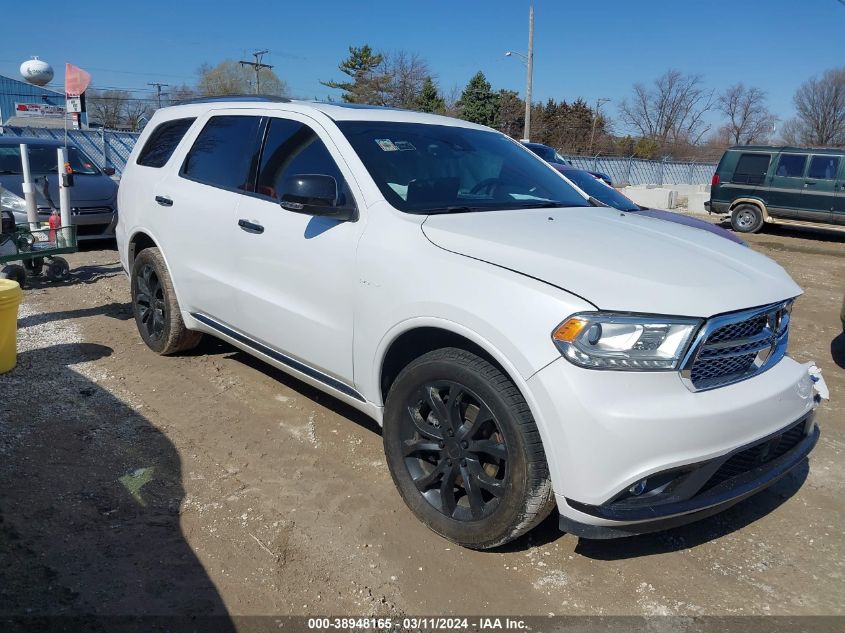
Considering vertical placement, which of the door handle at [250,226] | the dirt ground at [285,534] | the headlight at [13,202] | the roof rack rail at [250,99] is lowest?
the dirt ground at [285,534]

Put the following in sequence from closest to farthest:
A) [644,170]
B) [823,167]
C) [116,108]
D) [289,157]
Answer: [289,157] → [823,167] → [644,170] → [116,108]

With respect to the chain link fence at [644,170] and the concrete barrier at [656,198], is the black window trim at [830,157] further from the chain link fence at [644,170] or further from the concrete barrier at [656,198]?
the chain link fence at [644,170]

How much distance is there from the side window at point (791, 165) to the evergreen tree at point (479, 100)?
34602 millimetres

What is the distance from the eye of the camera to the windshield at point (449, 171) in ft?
11.1

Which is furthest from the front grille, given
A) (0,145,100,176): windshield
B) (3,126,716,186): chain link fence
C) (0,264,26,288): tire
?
(3,126,716,186): chain link fence

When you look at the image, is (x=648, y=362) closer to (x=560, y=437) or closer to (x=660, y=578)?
(x=560, y=437)

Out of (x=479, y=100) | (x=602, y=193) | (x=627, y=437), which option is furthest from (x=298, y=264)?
(x=479, y=100)

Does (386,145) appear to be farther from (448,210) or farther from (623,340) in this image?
(623,340)

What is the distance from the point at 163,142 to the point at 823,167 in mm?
14918

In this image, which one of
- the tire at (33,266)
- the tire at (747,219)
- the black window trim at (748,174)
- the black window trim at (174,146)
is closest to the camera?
the black window trim at (174,146)

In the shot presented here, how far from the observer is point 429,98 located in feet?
161

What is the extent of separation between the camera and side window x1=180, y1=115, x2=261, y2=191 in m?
4.11

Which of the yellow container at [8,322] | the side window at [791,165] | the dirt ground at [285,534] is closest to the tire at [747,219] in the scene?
the side window at [791,165]

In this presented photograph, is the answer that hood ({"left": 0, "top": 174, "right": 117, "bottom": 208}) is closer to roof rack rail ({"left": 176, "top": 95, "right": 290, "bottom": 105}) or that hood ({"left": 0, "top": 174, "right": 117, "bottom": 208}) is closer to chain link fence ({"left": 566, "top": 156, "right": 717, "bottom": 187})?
roof rack rail ({"left": 176, "top": 95, "right": 290, "bottom": 105})
